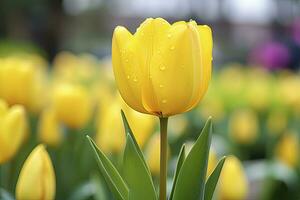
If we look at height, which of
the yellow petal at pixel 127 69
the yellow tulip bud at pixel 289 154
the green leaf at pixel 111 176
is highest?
the yellow petal at pixel 127 69

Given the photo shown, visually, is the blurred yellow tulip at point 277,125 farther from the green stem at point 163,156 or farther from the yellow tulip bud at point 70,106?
the green stem at point 163,156

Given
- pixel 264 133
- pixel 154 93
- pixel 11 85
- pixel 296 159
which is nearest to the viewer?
pixel 154 93

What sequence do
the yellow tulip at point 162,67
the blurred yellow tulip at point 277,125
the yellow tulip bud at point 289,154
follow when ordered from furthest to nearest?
the blurred yellow tulip at point 277,125, the yellow tulip bud at point 289,154, the yellow tulip at point 162,67

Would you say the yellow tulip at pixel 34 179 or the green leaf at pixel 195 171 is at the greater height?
the green leaf at pixel 195 171

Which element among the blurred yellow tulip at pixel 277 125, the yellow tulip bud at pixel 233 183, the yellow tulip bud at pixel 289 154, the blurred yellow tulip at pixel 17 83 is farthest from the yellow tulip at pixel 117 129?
the blurred yellow tulip at pixel 277 125

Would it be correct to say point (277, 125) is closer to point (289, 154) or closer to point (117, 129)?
point (289, 154)

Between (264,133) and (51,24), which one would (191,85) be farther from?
(51,24)

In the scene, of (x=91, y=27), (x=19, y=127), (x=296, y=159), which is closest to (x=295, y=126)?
(x=296, y=159)
